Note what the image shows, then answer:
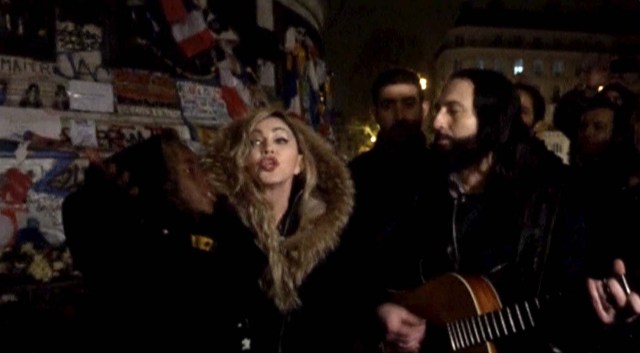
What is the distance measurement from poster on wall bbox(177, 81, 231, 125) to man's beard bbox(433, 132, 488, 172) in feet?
9.77

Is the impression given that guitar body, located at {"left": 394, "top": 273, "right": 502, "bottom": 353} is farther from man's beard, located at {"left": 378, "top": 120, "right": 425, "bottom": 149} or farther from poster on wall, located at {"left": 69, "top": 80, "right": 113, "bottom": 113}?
poster on wall, located at {"left": 69, "top": 80, "right": 113, "bottom": 113}

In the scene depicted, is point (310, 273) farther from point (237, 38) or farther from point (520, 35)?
point (520, 35)

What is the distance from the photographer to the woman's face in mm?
3629

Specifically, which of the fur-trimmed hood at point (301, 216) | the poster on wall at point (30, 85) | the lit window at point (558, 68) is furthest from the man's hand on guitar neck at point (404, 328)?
the lit window at point (558, 68)

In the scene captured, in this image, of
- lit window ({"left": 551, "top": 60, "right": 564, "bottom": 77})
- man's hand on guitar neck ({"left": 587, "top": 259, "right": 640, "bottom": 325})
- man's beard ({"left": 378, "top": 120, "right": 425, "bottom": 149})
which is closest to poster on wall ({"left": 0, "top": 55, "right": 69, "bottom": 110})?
man's beard ({"left": 378, "top": 120, "right": 425, "bottom": 149})

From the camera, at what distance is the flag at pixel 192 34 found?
5.85 m

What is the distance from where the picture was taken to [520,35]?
71188mm

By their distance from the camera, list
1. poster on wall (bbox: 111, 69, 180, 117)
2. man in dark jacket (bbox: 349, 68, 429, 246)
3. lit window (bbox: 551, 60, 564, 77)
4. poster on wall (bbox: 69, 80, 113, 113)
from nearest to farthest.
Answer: man in dark jacket (bbox: 349, 68, 429, 246), poster on wall (bbox: 69, 80, 113, 113), poster on wall (bbox: 111, 69, 180, 117), lit window (bbox: 551, 60, 564, 77)

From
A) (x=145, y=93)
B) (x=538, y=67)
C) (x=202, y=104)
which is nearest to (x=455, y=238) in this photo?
(x=145, y=93)

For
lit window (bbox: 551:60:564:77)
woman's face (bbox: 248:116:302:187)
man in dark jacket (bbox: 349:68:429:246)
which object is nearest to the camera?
woman's face (bbox: 248:116:302:187)

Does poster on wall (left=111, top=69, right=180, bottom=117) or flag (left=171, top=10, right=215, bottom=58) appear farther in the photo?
flag (left=171, top=10, right=215, bottom=58)

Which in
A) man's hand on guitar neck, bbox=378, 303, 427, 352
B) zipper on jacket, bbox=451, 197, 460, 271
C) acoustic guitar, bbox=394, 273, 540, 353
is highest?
zipper on jacket, bbox=451, 197, 460, 271

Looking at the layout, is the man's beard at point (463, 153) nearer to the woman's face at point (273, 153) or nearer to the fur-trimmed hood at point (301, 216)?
the fur-trimmed hood at point (301, 216)

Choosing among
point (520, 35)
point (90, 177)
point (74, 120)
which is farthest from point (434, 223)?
point (520, 35)
